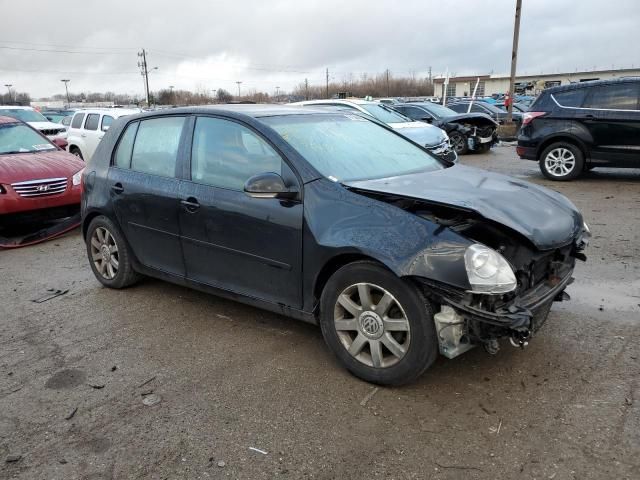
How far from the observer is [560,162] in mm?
10766

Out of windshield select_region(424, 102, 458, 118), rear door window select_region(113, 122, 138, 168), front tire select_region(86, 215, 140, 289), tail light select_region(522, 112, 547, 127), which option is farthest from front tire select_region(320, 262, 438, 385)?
windshield select_region(424, 102, 458, 118)

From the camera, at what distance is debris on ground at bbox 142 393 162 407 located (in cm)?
337

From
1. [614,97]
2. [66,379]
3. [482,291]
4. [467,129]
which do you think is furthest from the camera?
[467,129]

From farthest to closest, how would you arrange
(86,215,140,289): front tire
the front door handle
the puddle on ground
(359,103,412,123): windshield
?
(359,103,412,123): windshield → (86,215,140,289): front tire → the front door handle → the puddle on ground

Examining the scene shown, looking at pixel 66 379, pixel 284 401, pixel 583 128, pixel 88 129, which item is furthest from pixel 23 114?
pixel 284 401

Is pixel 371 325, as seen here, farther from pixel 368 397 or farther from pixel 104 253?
pixel 104 253

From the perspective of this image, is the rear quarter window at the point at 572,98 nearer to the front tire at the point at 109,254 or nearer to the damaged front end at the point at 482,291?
the damaged front end at the point at 482,291

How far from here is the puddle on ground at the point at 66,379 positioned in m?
3.64

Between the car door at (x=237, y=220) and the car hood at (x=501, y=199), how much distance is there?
58cm

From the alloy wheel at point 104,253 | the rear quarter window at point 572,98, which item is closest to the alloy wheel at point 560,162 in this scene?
the rear quarter window at point 572,98

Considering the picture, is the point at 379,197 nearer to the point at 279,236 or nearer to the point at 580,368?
the point at 279,236

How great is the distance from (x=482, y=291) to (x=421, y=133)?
951 cm

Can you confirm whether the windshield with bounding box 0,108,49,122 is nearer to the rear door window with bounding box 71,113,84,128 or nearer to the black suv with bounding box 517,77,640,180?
the rear door window with bounding box 71,113,84,128

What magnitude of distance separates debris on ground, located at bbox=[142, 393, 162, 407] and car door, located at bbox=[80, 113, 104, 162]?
12.2m
